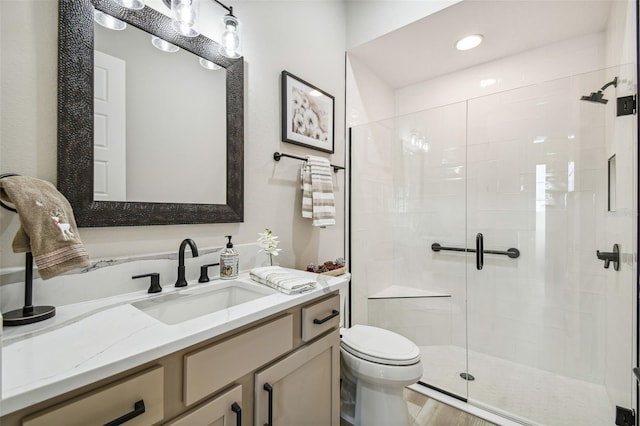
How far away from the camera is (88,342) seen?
650mm

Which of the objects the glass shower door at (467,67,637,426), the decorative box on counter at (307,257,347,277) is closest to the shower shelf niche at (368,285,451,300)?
the glass shower door at (467,67,637,426)

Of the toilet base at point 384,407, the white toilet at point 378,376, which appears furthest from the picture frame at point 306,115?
the toilet base at point 384,407

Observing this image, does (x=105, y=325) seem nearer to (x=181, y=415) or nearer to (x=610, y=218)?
(x=181, y=415)

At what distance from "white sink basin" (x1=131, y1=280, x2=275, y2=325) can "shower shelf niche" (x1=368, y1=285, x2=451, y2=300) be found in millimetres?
1428

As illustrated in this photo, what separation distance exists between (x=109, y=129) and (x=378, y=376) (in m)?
1.54

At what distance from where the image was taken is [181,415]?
2.32 ft

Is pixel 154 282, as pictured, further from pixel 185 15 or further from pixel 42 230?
pixel 185 15

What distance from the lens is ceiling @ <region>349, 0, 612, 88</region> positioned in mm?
1768

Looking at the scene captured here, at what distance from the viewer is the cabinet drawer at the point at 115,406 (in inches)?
20.4

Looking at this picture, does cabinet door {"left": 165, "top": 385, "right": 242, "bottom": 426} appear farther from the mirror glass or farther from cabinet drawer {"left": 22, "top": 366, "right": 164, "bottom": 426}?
the mirror glass

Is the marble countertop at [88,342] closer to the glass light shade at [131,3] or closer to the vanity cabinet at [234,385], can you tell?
the vanity cabinet at [234,385]

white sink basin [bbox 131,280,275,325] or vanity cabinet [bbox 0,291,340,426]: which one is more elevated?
white sink basin [bbox 131,280,275,325]

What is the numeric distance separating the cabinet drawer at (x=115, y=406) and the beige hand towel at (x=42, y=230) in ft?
1.13

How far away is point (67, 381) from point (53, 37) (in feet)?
3.42
